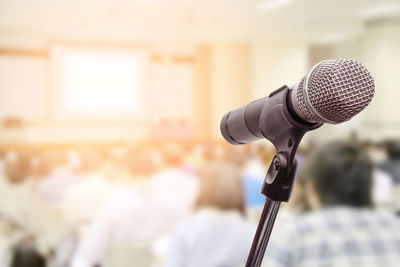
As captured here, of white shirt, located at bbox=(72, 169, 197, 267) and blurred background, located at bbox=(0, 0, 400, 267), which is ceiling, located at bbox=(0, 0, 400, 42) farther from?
white shirt, located at bbox=(72, 169, 197, 267)

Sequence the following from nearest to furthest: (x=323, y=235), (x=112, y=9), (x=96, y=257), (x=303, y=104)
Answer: (x=303, y=104), (x=323, y=235), (x=96, y=257), (x=112, y=9)

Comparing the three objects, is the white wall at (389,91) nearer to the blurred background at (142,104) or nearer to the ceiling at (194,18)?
the blurred background at (142,104)

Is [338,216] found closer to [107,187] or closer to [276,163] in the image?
[276,163]

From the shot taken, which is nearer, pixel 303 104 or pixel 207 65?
pixel 303 104

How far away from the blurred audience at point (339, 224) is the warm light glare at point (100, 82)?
370 cm

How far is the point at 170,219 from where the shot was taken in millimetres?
1274

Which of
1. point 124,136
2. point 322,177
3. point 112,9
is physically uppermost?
point 112,9

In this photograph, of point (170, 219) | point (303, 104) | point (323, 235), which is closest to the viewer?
point (303, 104)

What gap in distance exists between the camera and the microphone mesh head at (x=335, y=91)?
224 mm

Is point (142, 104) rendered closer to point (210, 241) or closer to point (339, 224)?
point (210, 241)

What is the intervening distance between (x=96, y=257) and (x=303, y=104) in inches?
37.7

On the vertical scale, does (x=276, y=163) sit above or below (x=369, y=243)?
above

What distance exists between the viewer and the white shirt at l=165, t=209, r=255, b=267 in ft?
2.97

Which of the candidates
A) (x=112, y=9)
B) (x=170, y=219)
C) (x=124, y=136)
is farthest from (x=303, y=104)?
(x=124, y=136)
